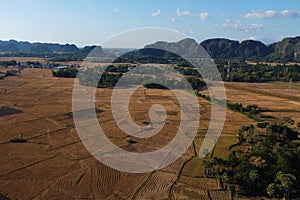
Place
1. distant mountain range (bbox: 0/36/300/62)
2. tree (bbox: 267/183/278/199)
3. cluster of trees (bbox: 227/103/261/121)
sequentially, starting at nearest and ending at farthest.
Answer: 1. tree (bbox: 267/183/278/199)
2. cluster of trees (bbox: 227/103/261/121)
3. distant mountain range (bbox: 0/36/300/62)

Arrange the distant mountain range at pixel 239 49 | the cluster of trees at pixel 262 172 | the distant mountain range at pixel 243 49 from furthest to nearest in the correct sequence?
1. the distant mountain range at pixel 243 49
2. the distant mountain range at pixel 239 49
3. the cluster of trees at pixel 262 172

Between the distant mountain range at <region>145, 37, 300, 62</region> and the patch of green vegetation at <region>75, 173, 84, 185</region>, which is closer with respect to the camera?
the patch of green vegetation at <region>75, 173, 84, 185</region>

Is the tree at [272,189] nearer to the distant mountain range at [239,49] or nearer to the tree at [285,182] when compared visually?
the tree at [285,182]

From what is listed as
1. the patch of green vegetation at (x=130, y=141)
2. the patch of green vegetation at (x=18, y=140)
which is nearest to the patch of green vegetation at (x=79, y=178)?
the patch of green vegetation at (x=130, y=141)

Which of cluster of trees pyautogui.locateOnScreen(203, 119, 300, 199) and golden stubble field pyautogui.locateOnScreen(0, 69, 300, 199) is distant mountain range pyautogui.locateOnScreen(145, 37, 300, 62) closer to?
golden stubble field pyautogui.locateOnScreen(0, 69, 300, 199)

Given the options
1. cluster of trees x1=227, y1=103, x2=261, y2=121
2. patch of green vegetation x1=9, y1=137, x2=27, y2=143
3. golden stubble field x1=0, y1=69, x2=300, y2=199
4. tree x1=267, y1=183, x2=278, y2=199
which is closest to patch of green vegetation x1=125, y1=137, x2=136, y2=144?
golden stubble field x1=0, y1=69, x2=300, y2=199

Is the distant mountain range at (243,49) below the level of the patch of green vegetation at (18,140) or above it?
above

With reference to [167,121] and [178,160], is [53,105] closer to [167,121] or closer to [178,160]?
[167,121]

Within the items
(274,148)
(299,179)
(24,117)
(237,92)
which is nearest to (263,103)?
(237,92)

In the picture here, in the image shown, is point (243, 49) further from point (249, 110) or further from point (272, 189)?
point (272, 189)
